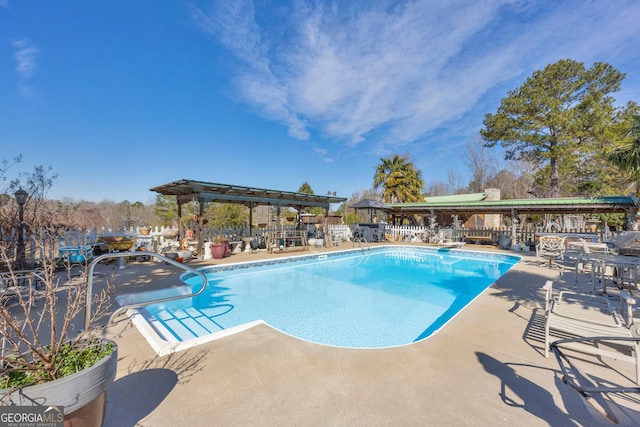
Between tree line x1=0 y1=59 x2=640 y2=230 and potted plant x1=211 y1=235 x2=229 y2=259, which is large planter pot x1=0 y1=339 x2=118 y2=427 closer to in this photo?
potted plant x1=211 y1=235 x2=229 y2=259

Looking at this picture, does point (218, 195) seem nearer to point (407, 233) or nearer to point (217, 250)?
point (217, 250)

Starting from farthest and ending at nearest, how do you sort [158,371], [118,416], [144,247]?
[144,247] < [158,371] < [118,416]

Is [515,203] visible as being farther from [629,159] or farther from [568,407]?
[568,407]

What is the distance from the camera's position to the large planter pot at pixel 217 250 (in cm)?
1012

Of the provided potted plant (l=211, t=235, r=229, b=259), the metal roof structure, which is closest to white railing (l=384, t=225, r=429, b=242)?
the metal roof structure

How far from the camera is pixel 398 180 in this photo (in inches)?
919

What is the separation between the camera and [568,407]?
7.02ft

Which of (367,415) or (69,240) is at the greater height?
(69,240)

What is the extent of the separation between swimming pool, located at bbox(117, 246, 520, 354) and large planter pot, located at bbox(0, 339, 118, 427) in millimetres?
1434

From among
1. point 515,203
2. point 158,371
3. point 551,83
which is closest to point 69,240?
point 158,371

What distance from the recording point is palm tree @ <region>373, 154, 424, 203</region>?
2344 cm

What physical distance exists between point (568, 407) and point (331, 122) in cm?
2200

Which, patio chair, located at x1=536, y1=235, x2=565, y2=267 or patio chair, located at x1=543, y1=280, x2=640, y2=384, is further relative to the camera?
patio chair, located at x1=536, y1=235, x2=565, y2=267

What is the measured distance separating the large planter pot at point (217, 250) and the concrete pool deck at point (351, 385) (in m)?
6.75
